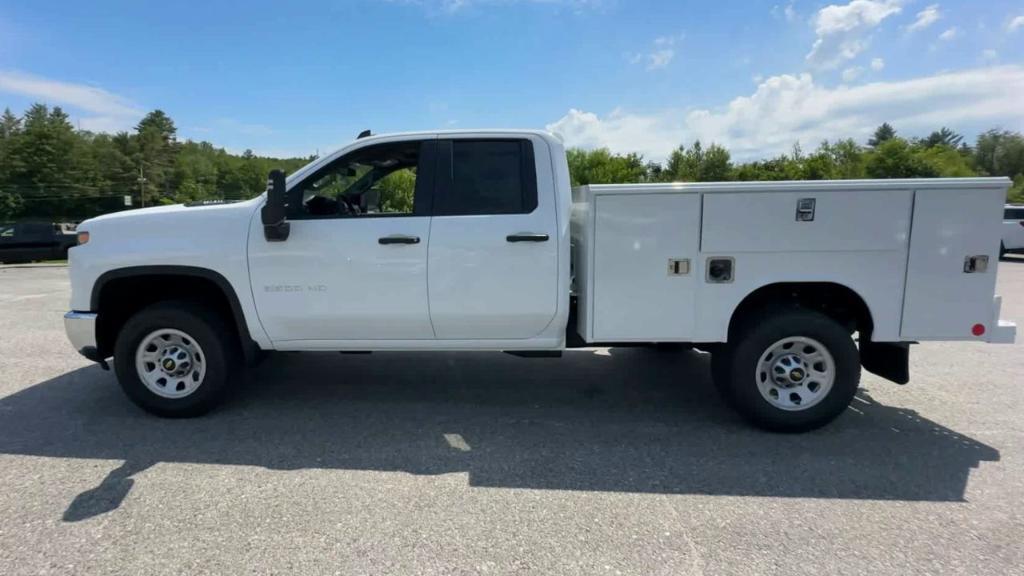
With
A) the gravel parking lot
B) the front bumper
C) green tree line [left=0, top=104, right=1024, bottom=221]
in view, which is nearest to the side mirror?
the gravel parking lot

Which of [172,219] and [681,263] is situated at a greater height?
[172,219]

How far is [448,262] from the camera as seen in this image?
4215 mm

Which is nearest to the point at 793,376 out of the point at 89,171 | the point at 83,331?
the point at 83,331

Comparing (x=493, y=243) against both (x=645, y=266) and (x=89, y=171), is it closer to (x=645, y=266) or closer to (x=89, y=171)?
(x=645, y=266)

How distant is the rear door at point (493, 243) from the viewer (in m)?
4.20

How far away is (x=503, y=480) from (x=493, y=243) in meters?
1.63

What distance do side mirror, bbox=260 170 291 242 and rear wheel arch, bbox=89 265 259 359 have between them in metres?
0.57

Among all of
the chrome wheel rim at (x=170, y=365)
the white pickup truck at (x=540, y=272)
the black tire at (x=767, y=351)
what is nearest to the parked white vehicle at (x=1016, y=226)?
the white pickup truck at (x=540, y=272)

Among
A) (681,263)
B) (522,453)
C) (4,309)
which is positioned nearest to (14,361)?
(4,309)

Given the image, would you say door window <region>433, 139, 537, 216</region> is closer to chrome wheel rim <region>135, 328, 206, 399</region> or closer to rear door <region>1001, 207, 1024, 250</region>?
chrome wheel rim <region>135, 328, 206, 399</region>

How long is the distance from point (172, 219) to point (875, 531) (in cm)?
493

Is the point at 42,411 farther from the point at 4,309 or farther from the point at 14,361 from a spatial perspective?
the point at 4,309

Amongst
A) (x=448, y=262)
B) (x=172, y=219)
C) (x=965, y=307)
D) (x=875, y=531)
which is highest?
(x=172, y=219)

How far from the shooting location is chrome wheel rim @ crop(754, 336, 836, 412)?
4191 mm
